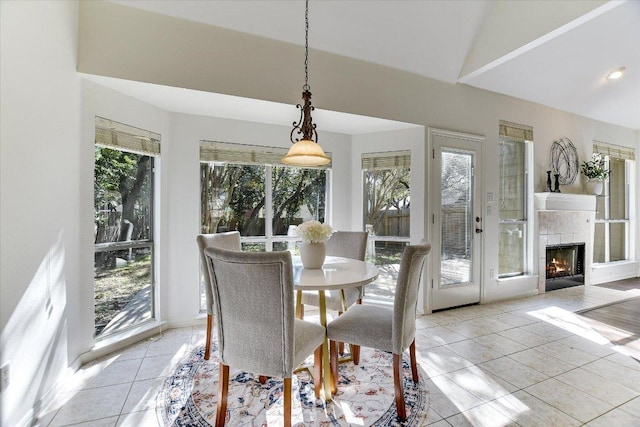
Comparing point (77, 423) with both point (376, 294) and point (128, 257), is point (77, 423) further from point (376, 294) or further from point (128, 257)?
point (376, 294)

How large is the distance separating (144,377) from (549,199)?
5.12 meters

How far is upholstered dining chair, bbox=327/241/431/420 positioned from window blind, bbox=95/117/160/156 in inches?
88.9

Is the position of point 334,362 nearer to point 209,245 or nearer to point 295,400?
point 295,400

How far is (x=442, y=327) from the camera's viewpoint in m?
3.16

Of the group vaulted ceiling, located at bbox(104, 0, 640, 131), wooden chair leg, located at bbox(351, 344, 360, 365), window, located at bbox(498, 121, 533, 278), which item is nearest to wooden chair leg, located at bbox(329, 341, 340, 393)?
wooden chair leg, located at bbox(351, 344, 360, 365)

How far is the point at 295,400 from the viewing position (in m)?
1.95

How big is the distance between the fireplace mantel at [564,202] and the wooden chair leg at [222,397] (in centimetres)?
455

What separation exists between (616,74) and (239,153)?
4.87m

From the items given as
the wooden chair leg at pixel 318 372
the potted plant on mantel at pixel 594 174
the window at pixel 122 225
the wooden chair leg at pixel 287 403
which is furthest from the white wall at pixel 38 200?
the potted plant on mantel at pixel 594 174

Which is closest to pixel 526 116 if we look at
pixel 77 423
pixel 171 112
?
pixel 171 112

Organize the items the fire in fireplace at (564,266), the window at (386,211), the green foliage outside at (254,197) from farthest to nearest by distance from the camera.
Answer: the fire in fireplace at (564,266), the window at (386,211), the green foliage outside at (254,197)

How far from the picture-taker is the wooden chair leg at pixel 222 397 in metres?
1.65

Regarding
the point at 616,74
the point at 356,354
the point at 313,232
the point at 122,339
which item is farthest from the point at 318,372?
the point at 616,74

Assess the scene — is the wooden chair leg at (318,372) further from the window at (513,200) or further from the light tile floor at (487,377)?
the window at (513,200)
